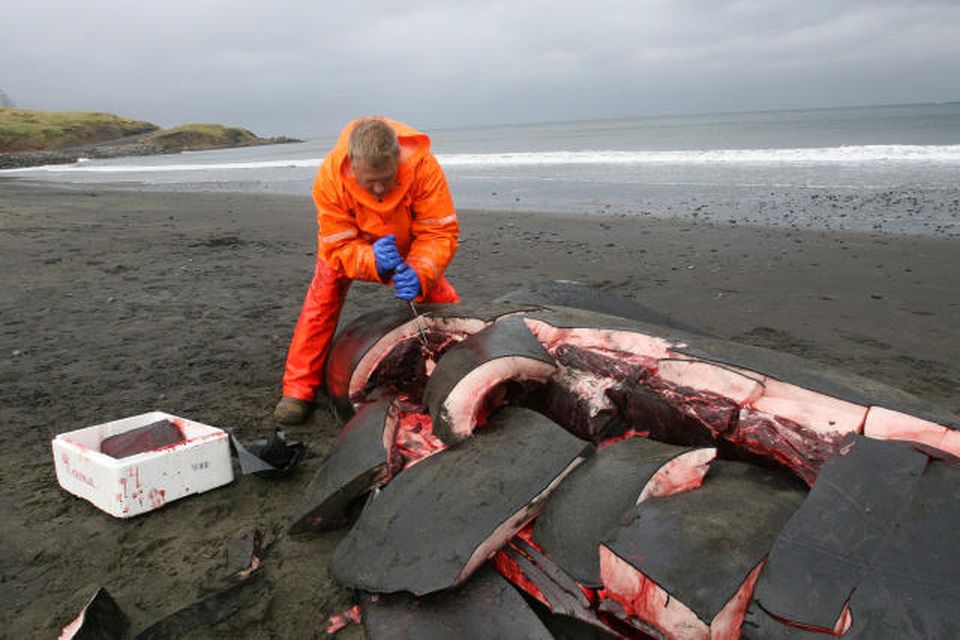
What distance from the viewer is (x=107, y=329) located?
19.0 feet

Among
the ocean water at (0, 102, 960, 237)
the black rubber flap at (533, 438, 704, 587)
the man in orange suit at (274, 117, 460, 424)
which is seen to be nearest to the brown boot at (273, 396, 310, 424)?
the man in orange suit at (274, 117, 460, 424)

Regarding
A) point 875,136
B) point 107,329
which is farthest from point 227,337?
point 875,136

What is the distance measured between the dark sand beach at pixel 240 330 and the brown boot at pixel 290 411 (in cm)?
7

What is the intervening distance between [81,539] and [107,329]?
338 centimetres

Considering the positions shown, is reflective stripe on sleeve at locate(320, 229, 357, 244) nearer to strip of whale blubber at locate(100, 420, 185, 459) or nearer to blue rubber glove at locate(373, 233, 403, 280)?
blue rubber glove at locate(373, 233, 403, 280)

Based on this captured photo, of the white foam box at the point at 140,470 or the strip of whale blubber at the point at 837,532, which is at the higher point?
the strip of whale blubber at the point at 837,532

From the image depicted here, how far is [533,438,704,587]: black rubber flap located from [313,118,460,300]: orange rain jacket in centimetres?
188

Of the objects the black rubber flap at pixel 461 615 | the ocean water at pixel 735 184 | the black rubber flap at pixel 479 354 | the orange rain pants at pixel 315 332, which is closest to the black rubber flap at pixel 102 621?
the black rubber flap at pixel 461 615

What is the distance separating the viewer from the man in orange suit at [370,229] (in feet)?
12.4

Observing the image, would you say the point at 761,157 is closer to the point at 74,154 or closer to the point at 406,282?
the point at 406,282

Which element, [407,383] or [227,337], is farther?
[227,337]

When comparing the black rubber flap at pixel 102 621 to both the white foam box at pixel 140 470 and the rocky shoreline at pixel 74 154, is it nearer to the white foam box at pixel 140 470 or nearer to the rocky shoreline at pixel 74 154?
the white foam box at pixel 140 470

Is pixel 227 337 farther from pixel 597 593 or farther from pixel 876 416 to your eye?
pixel 876 416

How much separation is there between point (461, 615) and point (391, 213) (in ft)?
8.43
